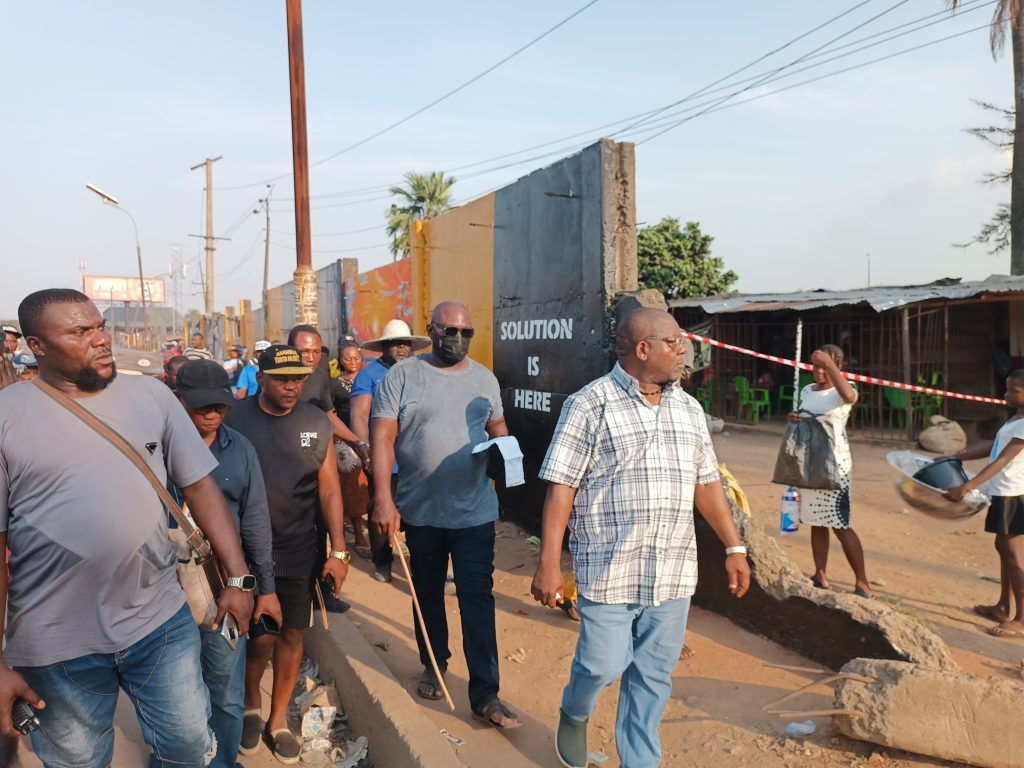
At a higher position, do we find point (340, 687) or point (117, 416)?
point (117, 416)

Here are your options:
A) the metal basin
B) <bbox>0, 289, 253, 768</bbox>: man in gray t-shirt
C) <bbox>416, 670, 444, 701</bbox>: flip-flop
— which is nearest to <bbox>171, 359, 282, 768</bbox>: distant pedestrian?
<bbox>0, 289, 253, 768</bbox>: man in gray t-shirt

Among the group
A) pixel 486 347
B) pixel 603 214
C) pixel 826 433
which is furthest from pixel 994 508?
pixel 486 347

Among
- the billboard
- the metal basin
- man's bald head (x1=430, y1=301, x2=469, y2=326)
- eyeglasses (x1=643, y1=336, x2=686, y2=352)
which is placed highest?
the billboard

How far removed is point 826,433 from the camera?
5.01m

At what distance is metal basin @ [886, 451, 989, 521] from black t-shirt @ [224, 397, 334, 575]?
3513 mm

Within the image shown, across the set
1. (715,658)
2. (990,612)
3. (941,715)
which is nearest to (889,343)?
(990,612)

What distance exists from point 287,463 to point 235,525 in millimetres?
533

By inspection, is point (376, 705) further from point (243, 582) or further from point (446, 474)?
point (243, 582)

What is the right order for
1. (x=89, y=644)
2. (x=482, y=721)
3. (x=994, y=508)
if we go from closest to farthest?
(x=89, y=644)
(x=482, y=721)
(x=994, y=508)

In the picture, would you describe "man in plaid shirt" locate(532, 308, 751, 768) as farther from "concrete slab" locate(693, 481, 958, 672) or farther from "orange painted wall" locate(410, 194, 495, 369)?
"orange painted wall" locate(410, 194, 495, 369)

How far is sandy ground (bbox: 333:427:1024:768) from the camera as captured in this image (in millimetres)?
3199

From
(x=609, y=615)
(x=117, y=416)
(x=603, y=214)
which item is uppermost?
(x=603, y=214)

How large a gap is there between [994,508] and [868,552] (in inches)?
76.0

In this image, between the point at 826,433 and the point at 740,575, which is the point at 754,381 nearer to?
the point at 826,433
